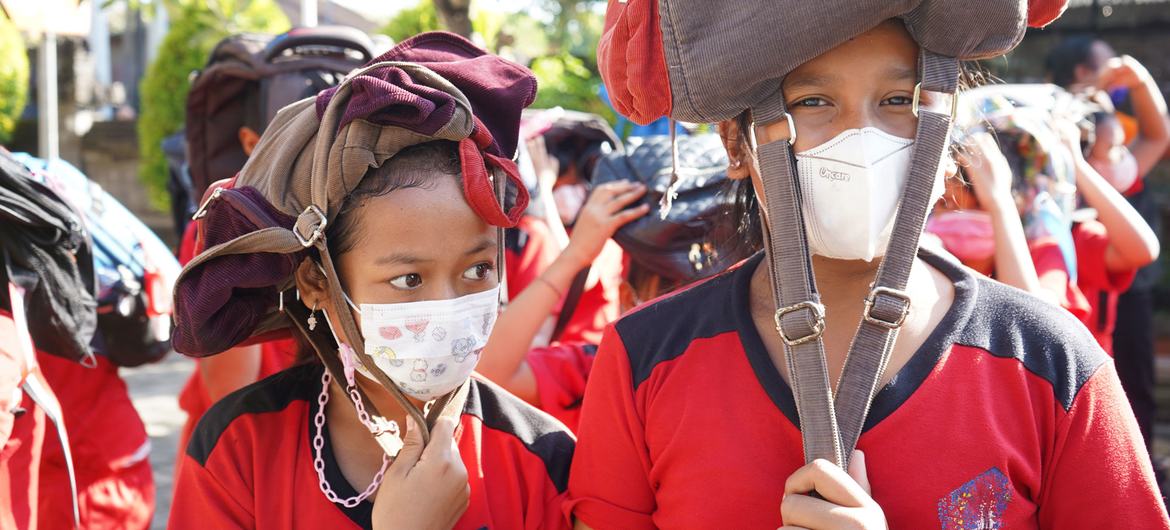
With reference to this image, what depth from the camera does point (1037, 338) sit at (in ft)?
5.62

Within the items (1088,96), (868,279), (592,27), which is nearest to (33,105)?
(592,27)

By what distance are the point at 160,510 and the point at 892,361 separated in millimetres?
4817

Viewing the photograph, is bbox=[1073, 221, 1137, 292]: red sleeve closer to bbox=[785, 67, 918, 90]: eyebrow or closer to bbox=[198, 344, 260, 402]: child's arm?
bbox=[785, 67, 918, 90]: eyebrow

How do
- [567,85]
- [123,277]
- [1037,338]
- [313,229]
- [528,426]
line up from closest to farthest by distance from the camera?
[1037,338] < [313,229] < [528,426] < [123,277] < [567,85]

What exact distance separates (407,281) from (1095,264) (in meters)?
2.65

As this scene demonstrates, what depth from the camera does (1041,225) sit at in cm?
338

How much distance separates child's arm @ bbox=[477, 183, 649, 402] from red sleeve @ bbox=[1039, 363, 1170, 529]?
1.47 metres

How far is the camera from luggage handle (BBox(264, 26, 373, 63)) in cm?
366

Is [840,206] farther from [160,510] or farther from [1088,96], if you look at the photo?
[160,510]

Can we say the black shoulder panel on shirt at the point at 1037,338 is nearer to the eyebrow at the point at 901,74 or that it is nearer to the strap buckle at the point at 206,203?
the eyebrow at the point at 901,74

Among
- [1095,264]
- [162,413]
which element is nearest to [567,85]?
[162,413]

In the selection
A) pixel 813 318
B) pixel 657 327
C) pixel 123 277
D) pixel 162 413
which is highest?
pixel 813 318

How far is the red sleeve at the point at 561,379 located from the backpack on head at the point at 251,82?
4.22ft

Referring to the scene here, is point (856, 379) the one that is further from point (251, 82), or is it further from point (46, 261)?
point (251, 82)
